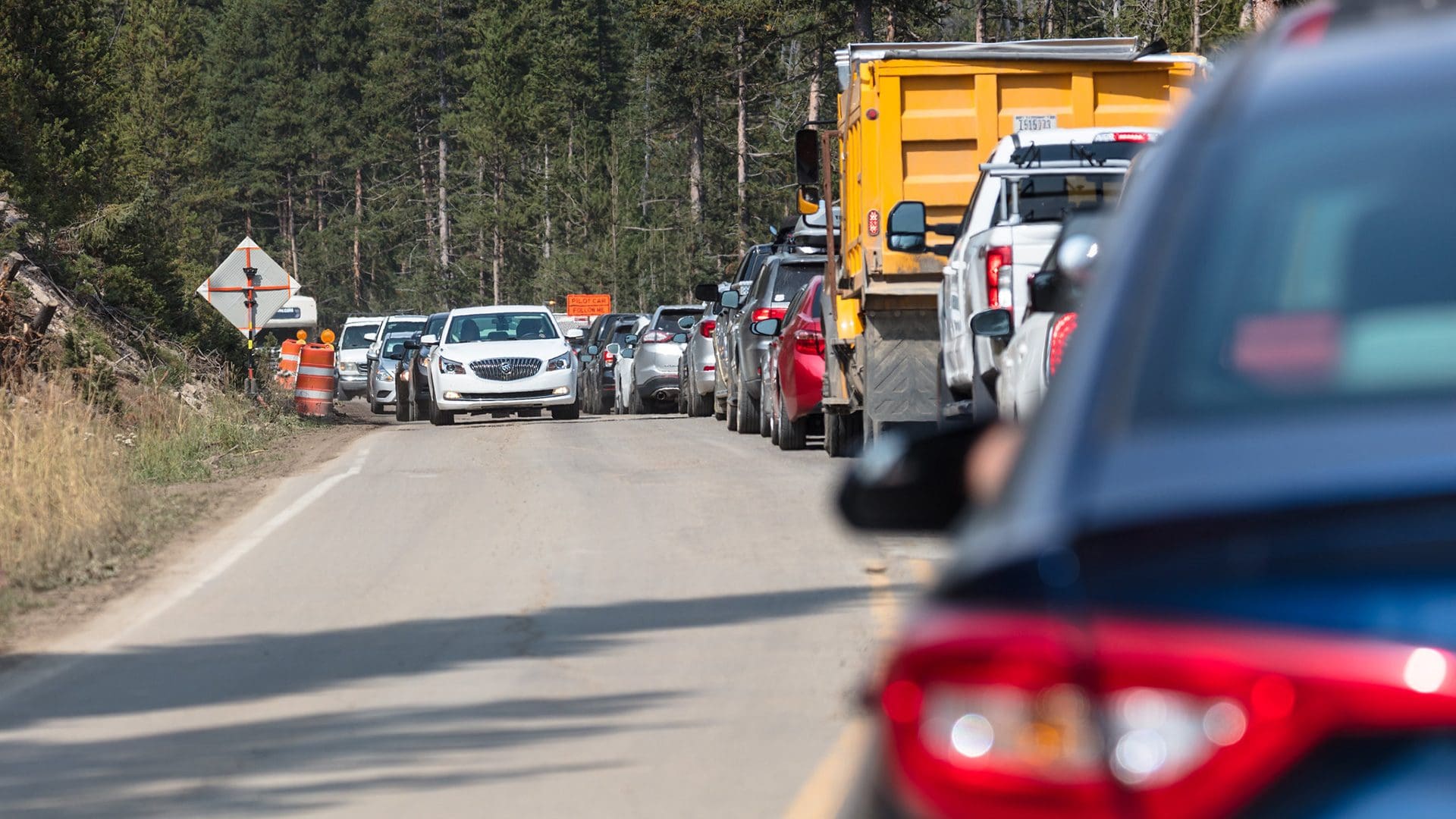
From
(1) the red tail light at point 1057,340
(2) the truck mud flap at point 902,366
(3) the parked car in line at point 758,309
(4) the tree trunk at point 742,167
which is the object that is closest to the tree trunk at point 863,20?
(4) the tree trunk at point 742,167

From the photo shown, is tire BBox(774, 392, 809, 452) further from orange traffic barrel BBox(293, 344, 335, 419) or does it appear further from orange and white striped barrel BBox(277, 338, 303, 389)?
orange and white striped barrel BBox(277, 338, 303, 389)

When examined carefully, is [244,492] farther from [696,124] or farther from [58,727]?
[696,124]

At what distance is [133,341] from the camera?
27141mm

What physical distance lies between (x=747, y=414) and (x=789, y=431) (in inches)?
136

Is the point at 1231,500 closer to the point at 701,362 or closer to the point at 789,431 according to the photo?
the point at 789,431

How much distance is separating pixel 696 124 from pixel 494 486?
2415 inches

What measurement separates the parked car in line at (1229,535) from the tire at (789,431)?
16.2 m

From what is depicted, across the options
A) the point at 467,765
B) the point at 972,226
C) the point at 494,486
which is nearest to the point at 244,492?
the point at 494,486

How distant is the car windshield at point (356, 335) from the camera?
45531 mm

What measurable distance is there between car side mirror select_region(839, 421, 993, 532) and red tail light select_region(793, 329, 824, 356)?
14714 mm

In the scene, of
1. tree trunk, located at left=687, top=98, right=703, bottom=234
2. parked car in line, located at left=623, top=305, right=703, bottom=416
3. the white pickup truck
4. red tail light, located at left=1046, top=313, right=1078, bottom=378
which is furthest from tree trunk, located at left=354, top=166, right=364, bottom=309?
red tail light, located at left=1046, top=313, right=1078, bottom=378

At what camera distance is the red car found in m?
17.9

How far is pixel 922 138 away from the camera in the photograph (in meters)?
16.2

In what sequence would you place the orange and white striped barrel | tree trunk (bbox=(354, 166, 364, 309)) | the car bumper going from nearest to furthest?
1. the car bumper
2. the orange and white striped barrel
3. tree trunk (bbox=(354, 166, 364, 309))
